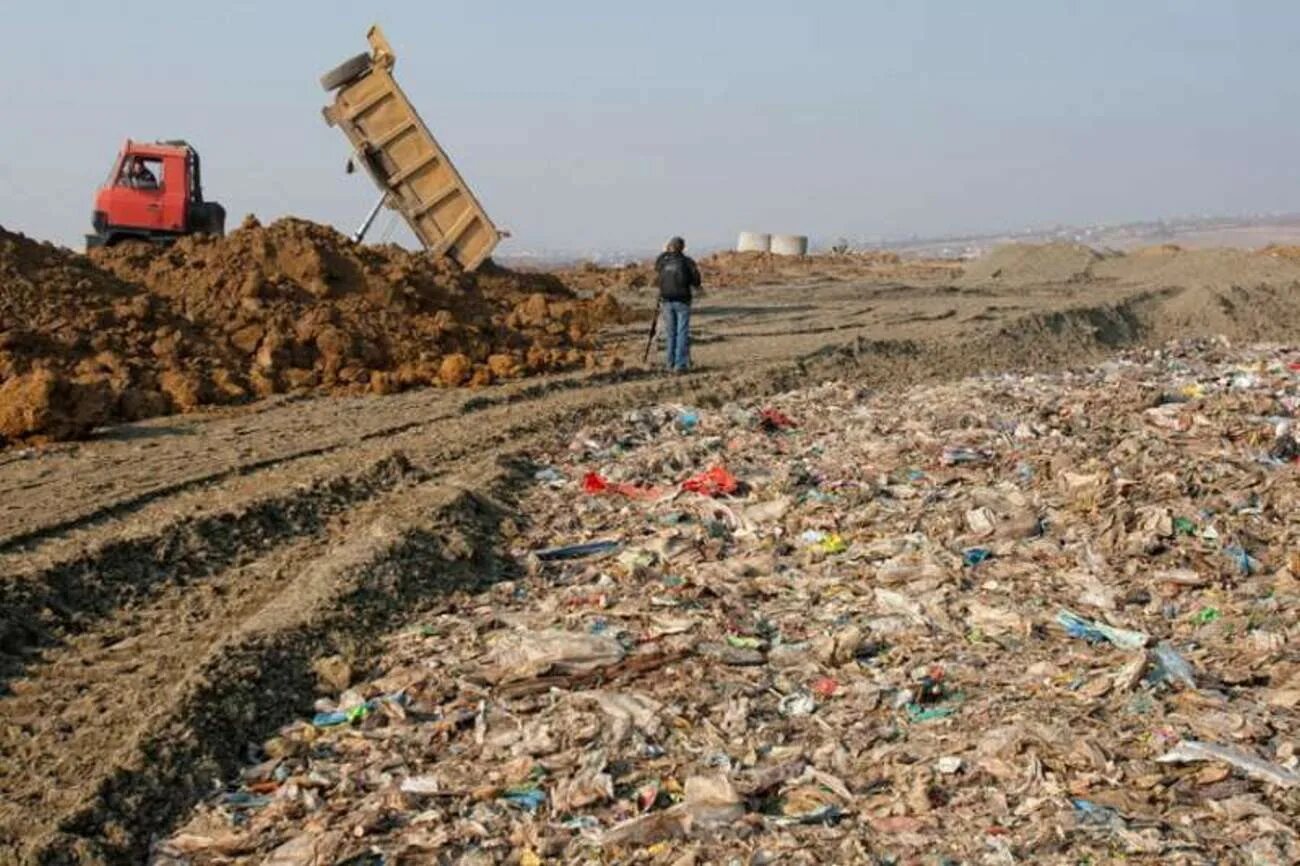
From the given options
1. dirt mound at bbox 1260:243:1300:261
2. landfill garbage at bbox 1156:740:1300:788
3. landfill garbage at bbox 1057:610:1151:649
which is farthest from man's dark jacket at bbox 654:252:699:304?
dirt mound at bbox 1260:243:1300:261

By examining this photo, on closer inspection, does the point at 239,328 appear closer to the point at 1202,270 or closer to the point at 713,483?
the point at 713,483

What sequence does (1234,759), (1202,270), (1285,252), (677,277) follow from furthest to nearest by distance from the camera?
(1285,252) → (1202,270) → (677,277) → (1234,759)

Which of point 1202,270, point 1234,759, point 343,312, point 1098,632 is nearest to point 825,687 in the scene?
point 1098,632

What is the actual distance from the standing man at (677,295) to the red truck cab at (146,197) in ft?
23.0

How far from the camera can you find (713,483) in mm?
7805

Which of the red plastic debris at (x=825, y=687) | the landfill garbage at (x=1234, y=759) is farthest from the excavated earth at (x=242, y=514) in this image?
the landfill garbage at (x=1234, y=759)

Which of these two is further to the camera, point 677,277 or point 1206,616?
point 677,277

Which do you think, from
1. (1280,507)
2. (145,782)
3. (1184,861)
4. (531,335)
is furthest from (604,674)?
(531,335)

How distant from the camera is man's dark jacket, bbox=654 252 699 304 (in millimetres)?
12102

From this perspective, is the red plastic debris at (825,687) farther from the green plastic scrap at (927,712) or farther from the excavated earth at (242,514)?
the excavated earth at (242,514)

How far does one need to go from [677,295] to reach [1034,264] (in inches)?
744

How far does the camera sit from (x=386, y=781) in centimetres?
431

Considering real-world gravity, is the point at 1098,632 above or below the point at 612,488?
below

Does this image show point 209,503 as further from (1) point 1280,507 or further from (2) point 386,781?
Answer: (1) point 1280,507
